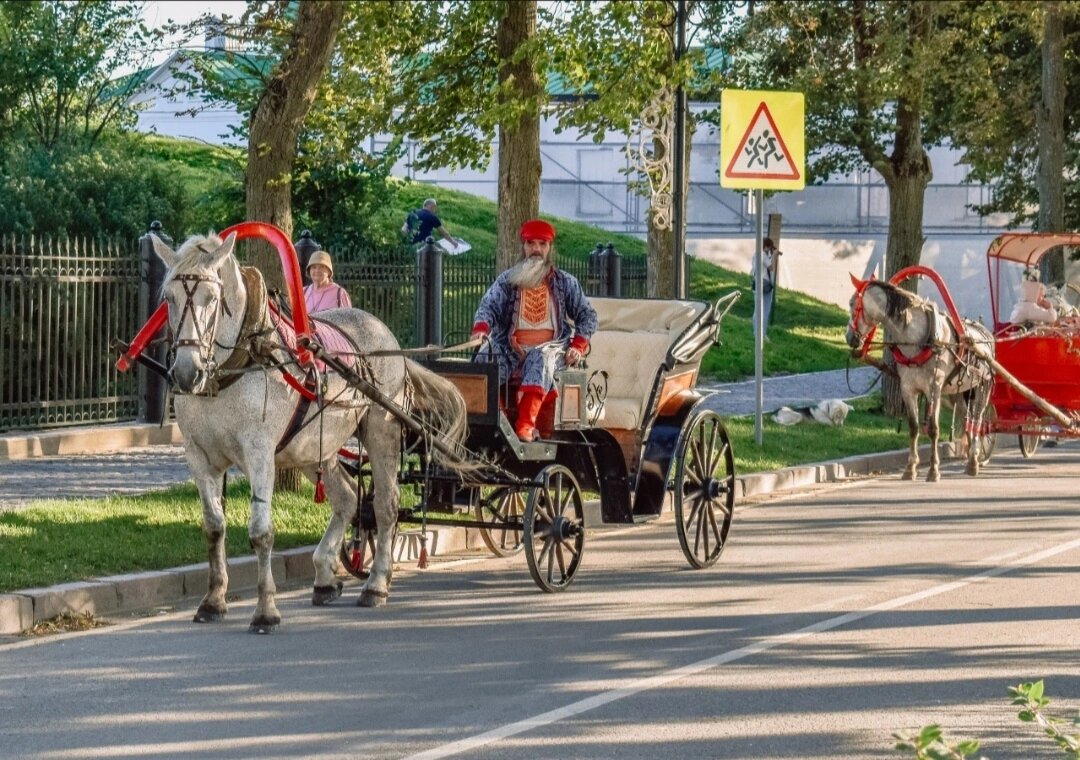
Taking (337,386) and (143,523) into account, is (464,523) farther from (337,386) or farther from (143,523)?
(143,523)

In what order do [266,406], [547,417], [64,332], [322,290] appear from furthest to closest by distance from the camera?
[64,332], [322,290], [547,417], [266,406]

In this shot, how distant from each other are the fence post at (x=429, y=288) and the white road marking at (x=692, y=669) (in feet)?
34.9

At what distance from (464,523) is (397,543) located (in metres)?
1.64

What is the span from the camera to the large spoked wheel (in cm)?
1101

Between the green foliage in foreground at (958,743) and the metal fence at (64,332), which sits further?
the metal fence at (64,332)

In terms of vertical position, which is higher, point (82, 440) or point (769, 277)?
point (769, 277)

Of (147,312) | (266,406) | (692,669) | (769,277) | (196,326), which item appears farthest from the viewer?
(769,277)

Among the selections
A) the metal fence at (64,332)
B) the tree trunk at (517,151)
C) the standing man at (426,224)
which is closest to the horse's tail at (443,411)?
the tree trunk at (517,151)

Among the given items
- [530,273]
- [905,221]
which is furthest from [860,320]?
[530,273]

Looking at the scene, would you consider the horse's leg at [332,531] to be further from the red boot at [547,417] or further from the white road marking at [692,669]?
the white road marking at [692,669]

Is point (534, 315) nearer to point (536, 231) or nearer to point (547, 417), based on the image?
point (536, 231)

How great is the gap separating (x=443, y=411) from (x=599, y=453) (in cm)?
129

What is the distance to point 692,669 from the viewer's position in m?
8.87

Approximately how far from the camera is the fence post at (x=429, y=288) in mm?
22266
